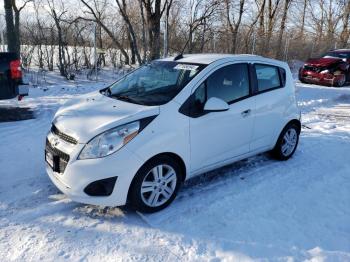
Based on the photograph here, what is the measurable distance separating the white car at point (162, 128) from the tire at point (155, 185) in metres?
0.01

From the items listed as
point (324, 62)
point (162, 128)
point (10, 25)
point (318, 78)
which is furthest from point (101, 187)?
point (324, 62)

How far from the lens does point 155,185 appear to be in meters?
3.67

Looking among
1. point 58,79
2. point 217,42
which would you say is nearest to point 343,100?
point 217,42

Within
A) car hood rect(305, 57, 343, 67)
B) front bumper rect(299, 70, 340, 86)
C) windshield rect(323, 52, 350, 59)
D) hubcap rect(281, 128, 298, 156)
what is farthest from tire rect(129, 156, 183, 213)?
windshield rect(323, 52, 350, 59)

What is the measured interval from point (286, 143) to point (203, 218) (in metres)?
2.36

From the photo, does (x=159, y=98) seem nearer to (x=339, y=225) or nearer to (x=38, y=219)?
(x=38, y=219)

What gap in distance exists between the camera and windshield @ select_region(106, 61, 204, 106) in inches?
157

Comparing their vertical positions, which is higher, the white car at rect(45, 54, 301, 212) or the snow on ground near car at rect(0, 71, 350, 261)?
the white car at rect(45, 54, 301, 212)

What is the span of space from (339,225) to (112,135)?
100 inches

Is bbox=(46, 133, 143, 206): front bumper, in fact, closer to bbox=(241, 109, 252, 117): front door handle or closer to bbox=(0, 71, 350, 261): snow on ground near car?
bbox=(0, 71, 350, 261): snow on ground near car

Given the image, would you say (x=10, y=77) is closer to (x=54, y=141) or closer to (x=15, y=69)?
(x=15, y=69)

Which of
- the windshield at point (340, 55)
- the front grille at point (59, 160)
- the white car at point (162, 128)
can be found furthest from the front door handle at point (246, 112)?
the windshield at point (340, 55)

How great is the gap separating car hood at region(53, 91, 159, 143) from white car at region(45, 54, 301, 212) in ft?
0.04

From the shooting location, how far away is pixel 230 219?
12.0 feet
